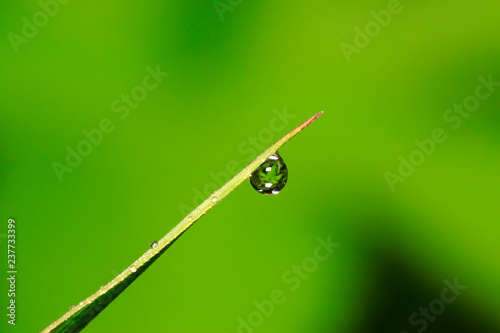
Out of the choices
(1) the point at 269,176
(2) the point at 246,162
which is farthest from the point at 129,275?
(2) the point at 246,162

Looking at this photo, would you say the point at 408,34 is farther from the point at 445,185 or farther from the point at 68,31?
the point at 68,31

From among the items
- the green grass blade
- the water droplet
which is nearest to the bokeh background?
the water droplet

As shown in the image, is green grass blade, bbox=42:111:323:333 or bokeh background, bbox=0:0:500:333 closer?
green grass blade, bbox=42:111:323:333

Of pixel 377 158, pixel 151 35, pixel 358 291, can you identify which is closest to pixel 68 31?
pixel 151 35

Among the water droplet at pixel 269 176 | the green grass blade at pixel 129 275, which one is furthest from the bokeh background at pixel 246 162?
the green grass blade at pixel 129 275

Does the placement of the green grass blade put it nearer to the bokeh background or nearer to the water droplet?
the water droplet

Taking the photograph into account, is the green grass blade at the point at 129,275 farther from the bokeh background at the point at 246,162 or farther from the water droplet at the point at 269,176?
the bokeh background at the point at 246,162

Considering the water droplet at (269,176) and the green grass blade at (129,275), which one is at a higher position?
the water droplet at (269,176)
